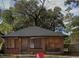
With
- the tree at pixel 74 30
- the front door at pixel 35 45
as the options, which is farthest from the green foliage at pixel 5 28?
the tree at pixel 74 30

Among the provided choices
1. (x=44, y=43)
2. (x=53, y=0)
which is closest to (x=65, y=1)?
(x=53, y=0)

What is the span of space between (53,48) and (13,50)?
0.50 metres

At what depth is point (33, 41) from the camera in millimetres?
2053

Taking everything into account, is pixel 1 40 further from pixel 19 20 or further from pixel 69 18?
pixel 69 18

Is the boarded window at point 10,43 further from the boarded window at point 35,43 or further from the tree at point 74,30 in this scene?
the tree at point 74,30

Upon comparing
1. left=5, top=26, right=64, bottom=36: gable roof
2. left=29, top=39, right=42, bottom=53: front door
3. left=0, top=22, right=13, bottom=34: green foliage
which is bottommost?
left=29, top=39, right=42, bottom=53: front door

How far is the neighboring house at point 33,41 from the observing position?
2.02 meters

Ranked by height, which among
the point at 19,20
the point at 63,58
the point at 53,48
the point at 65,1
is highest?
the point at 65,1

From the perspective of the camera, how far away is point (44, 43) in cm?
206

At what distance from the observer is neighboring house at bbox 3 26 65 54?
6.64 feet

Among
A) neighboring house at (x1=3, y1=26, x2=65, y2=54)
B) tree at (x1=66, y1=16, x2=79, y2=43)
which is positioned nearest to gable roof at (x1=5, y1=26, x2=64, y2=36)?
neighboring house at (x1=3, y1=26, x2=65, y2=54)

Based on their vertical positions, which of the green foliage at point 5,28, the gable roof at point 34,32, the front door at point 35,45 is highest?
the green foliage at point 5,28

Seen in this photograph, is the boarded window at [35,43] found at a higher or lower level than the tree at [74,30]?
lower

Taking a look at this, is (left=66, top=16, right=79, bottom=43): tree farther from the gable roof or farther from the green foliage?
the green foliage
